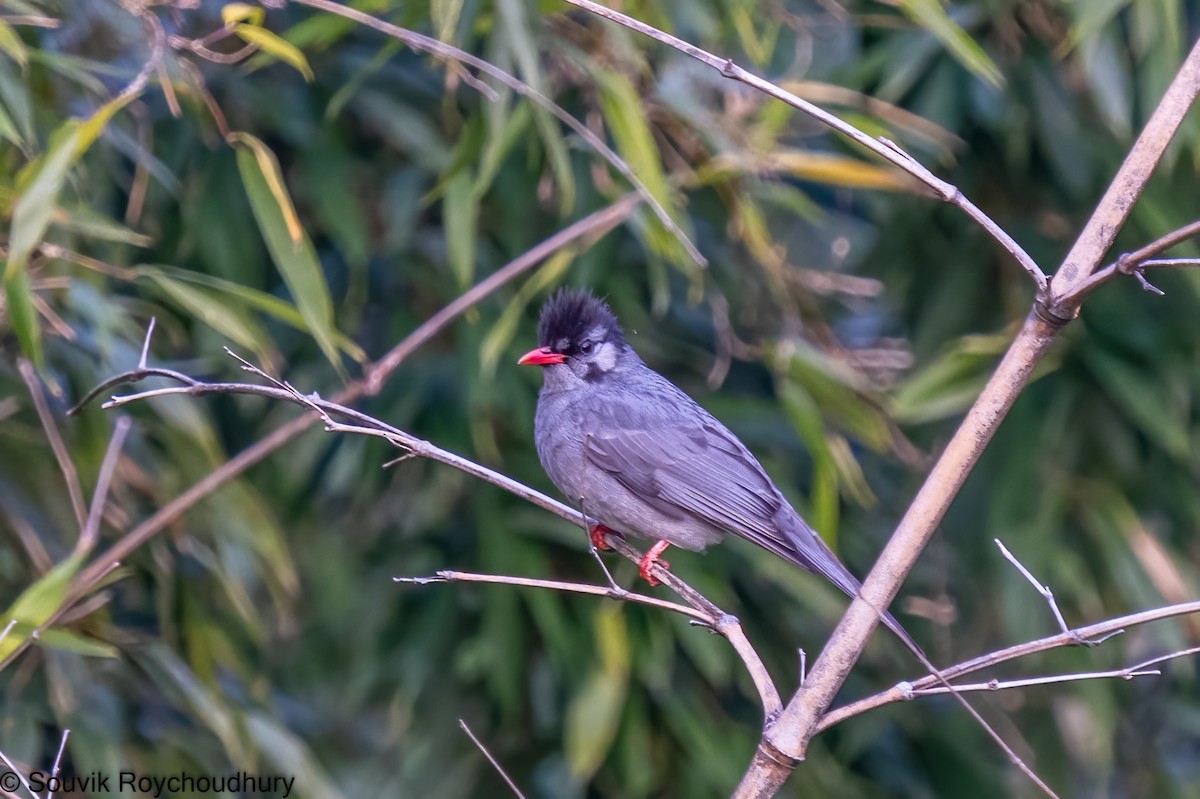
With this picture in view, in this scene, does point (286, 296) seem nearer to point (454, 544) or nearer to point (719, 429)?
point (454, 544)

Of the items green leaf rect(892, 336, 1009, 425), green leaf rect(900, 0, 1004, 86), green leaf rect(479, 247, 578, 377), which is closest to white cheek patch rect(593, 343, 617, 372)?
green leaf rect(479, 247, 578, 377)

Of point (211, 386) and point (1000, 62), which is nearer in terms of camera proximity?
point (211, 386)

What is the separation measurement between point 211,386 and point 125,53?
6.82ft

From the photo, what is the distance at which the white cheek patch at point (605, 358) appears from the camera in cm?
405

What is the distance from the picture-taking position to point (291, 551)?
192 inches

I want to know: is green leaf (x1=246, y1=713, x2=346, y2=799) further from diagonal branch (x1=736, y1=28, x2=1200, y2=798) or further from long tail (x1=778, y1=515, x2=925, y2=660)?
diagonal branch (x1=736, y1=28, x2=1200, y2=798)

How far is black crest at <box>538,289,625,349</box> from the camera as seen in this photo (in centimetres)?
390

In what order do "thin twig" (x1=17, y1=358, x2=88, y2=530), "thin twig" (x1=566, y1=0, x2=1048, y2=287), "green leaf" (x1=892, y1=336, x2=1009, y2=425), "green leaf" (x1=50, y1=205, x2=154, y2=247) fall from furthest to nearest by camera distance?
"green leaf" (x1=892, y1=336, x2=1009, y2=425) < "green leaf" (x1=50, y1=205, x2=154, y2=247) < "thin twig" (x1=17, y1=358, x2=88, y2=530) < "thin twig" (x1=566, y1=0, x2=1048, y2=287)

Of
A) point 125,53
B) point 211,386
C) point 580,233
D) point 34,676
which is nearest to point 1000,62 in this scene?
point 580,233

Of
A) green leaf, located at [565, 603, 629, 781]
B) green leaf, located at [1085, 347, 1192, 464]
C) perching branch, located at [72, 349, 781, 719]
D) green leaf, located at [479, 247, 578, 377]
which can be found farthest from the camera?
green leaf, located at [1085, 347, 1192, 464]

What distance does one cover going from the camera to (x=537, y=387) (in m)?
4.66

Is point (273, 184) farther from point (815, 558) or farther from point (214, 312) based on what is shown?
point (815, 558)

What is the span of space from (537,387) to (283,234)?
1477 mm

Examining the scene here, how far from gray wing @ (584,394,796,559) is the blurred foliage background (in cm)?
21
